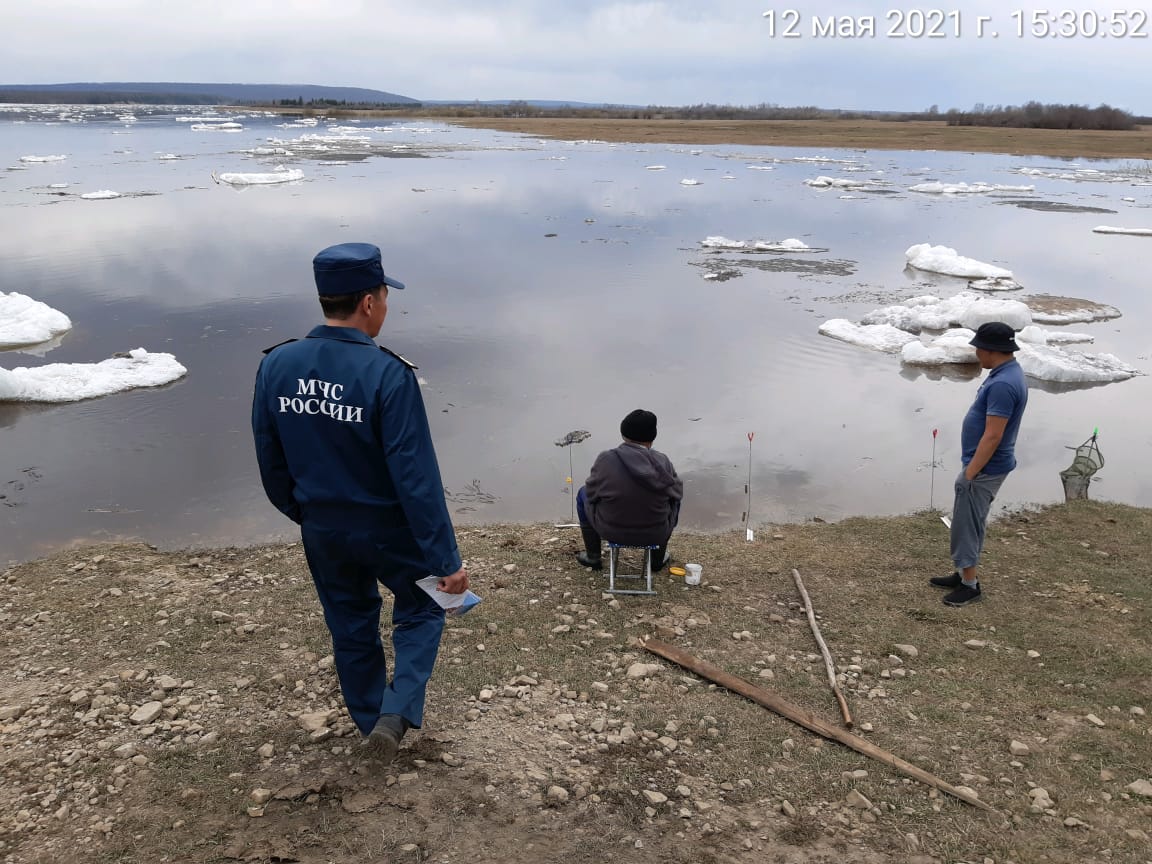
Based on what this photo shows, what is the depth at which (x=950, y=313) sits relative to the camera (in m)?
14.8

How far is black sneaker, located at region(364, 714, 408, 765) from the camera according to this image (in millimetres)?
3551

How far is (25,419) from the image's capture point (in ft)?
31.9

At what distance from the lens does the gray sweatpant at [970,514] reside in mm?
5324

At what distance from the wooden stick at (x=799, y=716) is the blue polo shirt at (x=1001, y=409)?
2109 mm

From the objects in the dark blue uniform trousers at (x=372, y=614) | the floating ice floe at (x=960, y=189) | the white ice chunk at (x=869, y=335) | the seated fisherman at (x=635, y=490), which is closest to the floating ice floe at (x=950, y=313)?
the white ice chunk at (x=869, y=335)

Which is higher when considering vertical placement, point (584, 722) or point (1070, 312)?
point (1070, 312)

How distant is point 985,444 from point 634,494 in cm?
213

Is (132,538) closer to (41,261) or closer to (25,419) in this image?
(25,419)

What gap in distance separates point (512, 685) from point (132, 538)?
13.8ft

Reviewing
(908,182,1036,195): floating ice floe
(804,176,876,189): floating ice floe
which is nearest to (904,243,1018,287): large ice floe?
(908,182,1036,195): floating ice floe

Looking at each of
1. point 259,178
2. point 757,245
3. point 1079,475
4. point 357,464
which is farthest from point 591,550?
point 259,178

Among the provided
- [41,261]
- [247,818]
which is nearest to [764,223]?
[41,261]

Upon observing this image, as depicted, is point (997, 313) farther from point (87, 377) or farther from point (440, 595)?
point (87, 377)

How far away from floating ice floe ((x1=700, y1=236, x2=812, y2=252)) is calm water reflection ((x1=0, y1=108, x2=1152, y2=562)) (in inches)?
23.9
